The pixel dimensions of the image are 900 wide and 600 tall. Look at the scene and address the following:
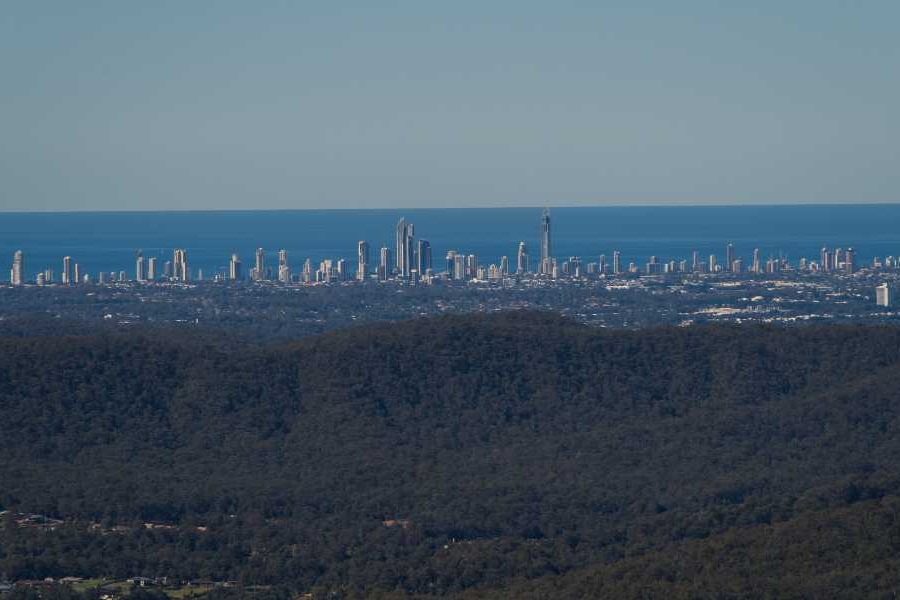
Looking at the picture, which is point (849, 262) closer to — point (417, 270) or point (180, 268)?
point (417, 270)

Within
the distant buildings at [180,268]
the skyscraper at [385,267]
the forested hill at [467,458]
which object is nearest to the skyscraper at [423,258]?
the skyscraper at [385,267]

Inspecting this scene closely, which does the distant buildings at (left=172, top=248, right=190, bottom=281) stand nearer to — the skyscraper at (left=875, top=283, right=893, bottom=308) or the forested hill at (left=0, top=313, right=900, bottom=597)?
the skyscraper at (left=875, top=283, right=893, bottom=308)

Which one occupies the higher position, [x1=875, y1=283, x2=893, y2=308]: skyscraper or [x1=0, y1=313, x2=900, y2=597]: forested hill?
[x1=875, y1=283, x2=893, y2=308]: skyscraper

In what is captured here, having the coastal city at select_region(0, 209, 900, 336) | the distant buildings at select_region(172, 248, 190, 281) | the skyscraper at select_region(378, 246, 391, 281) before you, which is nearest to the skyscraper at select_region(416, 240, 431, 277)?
the coastal city at select_region(0, 209, 900, 336)

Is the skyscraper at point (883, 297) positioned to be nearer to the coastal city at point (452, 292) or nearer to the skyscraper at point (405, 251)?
the coastal city at point (452, 292)

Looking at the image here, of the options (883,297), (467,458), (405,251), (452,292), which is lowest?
(467,458)

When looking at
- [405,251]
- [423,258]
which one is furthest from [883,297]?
[405,251]
